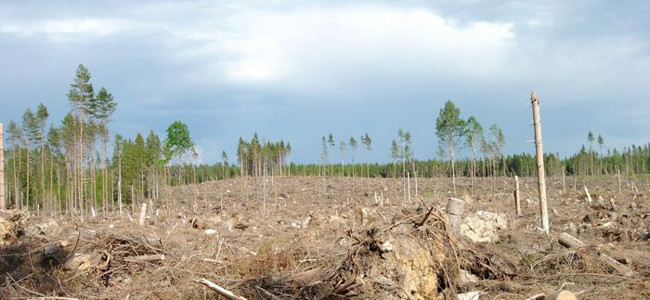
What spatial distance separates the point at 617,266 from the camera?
31.7 feet

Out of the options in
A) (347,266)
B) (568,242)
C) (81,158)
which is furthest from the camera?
(81,158)

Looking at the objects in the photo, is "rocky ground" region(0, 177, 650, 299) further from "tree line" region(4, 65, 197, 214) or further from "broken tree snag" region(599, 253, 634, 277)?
"tree line" region(4, 65, 197, 214)

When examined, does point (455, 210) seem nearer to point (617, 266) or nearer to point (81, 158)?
point (617, 266)

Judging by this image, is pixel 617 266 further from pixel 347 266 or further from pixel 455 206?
pixel 347 266

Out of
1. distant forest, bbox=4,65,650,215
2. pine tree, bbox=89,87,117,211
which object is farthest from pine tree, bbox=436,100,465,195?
pine tree, bbox=89,87,117,211

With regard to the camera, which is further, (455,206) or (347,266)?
(455,206)

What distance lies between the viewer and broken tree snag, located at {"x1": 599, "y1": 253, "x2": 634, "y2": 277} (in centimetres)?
948

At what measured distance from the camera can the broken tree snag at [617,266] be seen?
9.48 metres

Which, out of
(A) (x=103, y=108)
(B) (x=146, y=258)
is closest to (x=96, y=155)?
(A) (x=103, y=108)

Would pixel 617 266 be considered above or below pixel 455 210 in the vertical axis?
below

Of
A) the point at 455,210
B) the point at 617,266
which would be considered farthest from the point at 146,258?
the point at 617,266

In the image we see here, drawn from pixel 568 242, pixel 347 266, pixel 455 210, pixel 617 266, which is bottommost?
pixel 617 266

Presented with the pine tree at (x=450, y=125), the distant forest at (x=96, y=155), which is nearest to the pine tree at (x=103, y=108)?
the distant forest at (x=96, y=155)

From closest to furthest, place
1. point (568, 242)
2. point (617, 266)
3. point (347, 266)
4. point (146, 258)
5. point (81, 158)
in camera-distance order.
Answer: point (347, 266) → point (617, 266) → point (146, 258) → point (568, 242) → point (81, 158)
